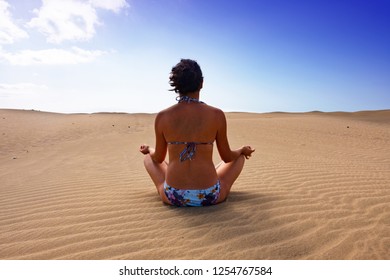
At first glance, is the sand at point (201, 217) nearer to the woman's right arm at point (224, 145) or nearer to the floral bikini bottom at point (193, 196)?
the floral bikini bottom at point (193, 196)

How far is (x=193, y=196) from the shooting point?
340 centimetres

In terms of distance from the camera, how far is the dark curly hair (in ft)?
9.91

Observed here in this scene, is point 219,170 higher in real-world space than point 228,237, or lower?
higher

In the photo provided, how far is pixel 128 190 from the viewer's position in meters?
4.68

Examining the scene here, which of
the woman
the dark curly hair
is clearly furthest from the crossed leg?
the dark curly hair

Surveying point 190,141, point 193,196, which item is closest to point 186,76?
point 190,141

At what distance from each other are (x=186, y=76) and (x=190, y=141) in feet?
2.19

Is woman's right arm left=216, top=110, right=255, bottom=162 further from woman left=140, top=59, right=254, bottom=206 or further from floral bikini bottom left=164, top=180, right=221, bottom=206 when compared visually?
floral bikini bottom left=164, top=180, right=221, bottom=206

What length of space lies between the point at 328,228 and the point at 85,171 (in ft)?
17.4

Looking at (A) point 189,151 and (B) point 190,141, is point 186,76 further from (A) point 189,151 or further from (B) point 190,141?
(A) point 189,151

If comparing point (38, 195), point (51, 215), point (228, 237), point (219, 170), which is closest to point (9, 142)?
point (38, 195)

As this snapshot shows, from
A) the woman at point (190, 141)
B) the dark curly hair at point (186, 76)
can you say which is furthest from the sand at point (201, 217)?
the dark curly hair at point (186, 76)
